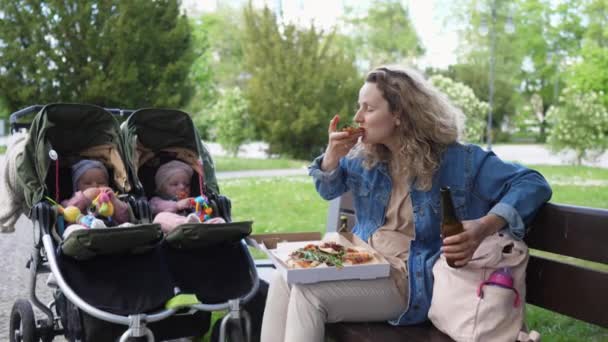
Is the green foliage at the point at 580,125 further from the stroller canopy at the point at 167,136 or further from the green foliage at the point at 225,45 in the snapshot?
the green foliage at the point at 225,45

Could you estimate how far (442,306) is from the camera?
2.56 m

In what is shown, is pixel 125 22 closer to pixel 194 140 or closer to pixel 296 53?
pixel 296 53

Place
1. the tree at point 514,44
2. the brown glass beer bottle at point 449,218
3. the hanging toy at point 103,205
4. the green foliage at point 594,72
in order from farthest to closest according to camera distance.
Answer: the tree at point 514,44 → the green foliage at point 594,72 → the hanging toy at point 103,205 → the brown glass beer bottle at point 449,218

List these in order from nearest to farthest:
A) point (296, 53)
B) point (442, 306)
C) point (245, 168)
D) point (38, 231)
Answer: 1. point (442, 306)
2. point (38, 231)
3. point (245, 168)
4. point (296, 53)

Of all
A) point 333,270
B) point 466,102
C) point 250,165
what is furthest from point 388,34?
point 333,270

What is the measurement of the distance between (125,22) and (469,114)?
12.4m

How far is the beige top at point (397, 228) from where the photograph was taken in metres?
2.93

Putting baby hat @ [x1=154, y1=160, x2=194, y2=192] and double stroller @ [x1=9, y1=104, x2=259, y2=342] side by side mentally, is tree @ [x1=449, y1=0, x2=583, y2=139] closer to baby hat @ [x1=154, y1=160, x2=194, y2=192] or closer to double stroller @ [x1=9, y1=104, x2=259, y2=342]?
baby hat @ [x1=154, y1=160, x2=194, y2=192]

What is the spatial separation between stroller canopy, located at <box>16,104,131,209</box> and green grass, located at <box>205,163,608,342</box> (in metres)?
2.87

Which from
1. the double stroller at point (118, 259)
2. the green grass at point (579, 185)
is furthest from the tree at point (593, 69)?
the double stroller at point (118, 259)

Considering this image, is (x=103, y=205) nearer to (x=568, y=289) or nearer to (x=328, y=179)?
(x=328, y=179)

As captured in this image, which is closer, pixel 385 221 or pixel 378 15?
pixel 385 221

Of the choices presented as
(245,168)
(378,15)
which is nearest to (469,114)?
(245,168)

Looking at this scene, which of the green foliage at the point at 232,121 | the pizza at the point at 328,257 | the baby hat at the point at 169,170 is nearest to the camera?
the pizza at the point at 328,257
